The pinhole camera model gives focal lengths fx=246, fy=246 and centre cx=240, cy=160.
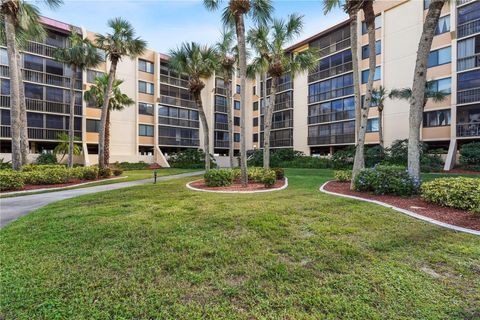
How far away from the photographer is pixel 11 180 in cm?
1261

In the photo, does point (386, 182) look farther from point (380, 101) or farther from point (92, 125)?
point (92, 125)

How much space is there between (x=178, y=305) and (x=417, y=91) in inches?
442

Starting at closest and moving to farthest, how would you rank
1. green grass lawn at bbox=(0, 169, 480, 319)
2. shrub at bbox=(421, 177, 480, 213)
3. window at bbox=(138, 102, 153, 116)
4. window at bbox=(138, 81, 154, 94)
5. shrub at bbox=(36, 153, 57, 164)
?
green grass lawn at bbox=(0, 169, 480, 319), shrub at bbox=(421, 177, 480, 213), shrub at bbox=(36, 153, 57, 164), window at bbox=(138, 102, 153, 116), window at bbox=(138, 81, 154, 94)

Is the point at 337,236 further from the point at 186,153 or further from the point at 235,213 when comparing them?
the point at 186,153

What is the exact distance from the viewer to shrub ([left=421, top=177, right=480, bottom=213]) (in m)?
7.15

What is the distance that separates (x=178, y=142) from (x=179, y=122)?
300 cm

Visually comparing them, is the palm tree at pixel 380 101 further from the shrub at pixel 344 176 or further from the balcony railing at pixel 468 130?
the shrub at pixel 344 176

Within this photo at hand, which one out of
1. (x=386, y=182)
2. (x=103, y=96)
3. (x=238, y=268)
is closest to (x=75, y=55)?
(x=103, y=96)

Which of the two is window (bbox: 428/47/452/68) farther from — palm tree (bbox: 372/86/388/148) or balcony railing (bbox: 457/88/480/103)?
palm tree (bbox: 372/86/388/148)

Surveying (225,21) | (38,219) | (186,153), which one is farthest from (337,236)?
(186,153)

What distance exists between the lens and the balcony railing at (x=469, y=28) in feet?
69.7

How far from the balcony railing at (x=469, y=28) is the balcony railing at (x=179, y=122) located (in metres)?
31.6

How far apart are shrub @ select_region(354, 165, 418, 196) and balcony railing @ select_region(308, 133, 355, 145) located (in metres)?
20.0

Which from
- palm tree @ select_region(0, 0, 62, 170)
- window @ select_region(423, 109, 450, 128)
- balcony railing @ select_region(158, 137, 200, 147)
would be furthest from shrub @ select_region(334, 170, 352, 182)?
balcony railing @ select_region(158, 137, 200, 147)
